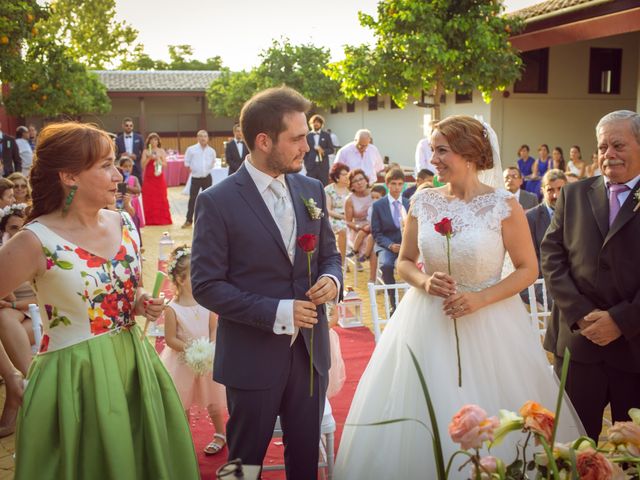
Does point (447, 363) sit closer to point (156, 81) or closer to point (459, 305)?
point (459, 305)

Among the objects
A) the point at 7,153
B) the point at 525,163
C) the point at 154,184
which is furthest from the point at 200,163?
the point at 525,163

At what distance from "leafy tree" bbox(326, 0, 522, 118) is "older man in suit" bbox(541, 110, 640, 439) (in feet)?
33.1

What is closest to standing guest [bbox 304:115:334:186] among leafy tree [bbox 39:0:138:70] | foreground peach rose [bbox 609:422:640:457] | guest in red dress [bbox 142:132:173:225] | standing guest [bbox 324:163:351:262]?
guest in red dress [bbox 142:132:173:225]

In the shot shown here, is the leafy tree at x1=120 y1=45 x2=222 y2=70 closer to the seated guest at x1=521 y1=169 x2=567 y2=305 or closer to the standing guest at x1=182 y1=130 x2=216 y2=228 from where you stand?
the standing guest at x1=182 y1=130 x2=216 y2=228

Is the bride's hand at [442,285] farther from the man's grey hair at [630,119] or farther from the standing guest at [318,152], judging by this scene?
the standing guest at [318,152]

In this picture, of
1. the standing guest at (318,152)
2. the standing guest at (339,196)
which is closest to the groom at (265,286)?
the standing guest at (339,196)

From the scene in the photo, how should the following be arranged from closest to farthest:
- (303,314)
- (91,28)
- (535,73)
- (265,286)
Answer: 1. (303,314)
2. (265,286)
3. (535,73)
4. (91,28)

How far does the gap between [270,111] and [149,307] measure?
0.96m

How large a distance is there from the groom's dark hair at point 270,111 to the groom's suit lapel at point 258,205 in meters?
0.17

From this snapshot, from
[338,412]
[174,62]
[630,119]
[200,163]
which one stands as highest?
[174,62]

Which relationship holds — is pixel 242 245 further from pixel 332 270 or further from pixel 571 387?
pixel 571 387

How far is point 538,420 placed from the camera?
1612mm

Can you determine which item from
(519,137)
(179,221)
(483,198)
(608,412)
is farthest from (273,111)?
(519,137)

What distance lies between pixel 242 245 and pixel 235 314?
0.29 m
